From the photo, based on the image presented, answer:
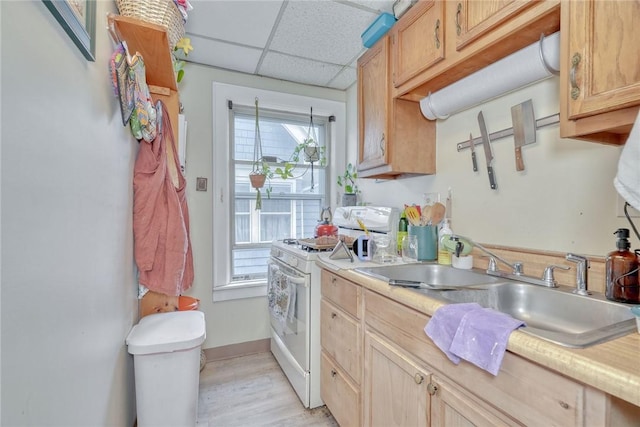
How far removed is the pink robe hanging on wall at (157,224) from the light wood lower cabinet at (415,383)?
2.72 feet

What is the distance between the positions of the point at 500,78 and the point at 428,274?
0.96 metres

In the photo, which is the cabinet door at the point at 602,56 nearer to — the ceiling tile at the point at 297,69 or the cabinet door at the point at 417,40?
the cabinet door at the point at 417,40

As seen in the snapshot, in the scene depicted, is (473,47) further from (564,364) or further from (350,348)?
(350,348)

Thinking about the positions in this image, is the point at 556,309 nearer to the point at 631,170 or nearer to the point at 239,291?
the point at 631,170

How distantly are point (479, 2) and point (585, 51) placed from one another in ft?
1.66

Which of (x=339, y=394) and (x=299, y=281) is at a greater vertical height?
(x=299, y=281)

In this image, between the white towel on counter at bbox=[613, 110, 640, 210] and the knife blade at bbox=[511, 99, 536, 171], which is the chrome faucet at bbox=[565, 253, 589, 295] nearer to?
the white towel on counter at bbox=[613, 110, 640, 210]

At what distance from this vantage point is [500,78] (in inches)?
49.0

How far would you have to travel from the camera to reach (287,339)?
2.08 metres

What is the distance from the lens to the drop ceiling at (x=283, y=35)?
5.59ft

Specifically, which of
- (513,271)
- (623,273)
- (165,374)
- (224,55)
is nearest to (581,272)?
(623,273)

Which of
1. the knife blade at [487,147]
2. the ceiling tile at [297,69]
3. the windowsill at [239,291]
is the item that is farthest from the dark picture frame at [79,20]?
the windowsill at [239,291]

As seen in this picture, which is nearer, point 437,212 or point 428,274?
point 428,274

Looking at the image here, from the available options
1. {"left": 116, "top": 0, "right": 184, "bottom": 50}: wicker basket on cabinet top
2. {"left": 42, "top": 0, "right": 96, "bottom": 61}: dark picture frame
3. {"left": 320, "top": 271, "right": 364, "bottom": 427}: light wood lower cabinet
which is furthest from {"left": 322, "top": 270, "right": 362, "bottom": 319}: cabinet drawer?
{"left": 116, "top": 0, "right": 184, "bottom": 50}: wicker basket on cabinet top
